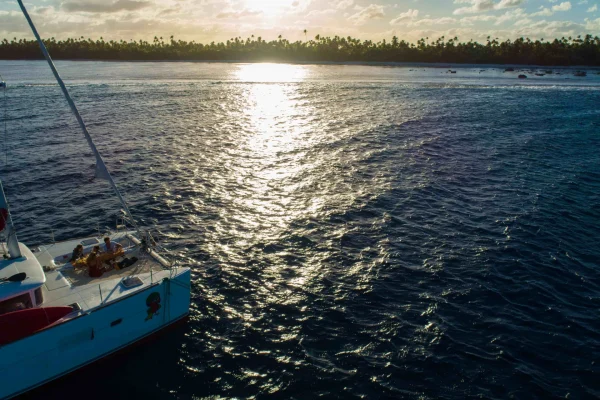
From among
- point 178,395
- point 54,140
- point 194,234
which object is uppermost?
point 54,140

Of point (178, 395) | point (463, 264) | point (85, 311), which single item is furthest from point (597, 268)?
point (85, 311)

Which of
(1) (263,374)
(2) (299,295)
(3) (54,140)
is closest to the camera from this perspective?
(1) (263,374)

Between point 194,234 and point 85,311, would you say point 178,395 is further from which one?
point 194,234

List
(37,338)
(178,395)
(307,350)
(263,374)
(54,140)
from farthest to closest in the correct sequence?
(54,140), (307,350), (263,374), (178,395), (37,338)

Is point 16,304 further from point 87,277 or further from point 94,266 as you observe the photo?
point 94,266

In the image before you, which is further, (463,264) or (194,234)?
(194,234)

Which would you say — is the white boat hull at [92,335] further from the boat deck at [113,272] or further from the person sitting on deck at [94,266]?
the person sitting on deck at [94,266]

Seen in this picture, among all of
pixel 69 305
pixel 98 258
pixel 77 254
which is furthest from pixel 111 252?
pixel 69 305

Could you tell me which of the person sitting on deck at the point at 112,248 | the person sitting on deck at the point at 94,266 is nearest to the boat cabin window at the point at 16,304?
the person sitting on deck at the point at 94,266
